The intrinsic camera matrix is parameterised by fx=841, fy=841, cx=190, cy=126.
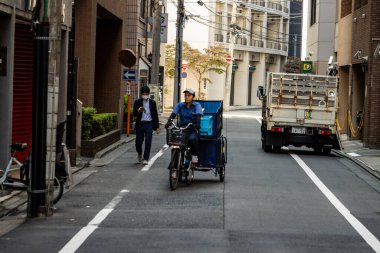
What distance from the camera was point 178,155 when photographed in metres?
15.8

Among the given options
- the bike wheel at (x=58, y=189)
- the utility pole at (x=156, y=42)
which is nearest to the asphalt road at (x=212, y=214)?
the bike wheel at (x=58, y=189)

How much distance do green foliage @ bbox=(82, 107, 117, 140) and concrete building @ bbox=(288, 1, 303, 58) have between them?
76597 millimetres

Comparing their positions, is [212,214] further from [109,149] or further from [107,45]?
[107,45]

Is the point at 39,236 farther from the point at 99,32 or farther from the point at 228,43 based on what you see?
the point at 228,43

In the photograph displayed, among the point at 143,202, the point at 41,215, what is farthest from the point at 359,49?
the point at 41,215

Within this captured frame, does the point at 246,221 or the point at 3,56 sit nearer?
the point at 246,221

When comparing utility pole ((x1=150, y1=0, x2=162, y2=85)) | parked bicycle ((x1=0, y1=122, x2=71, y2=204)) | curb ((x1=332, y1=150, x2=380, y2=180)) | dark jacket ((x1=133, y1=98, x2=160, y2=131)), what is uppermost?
utility pole ((x1=150, y1=0, x2=162, y2=85))

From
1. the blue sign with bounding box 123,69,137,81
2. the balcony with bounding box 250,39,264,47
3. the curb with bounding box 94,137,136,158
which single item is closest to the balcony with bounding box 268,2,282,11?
the balcony with bounding box 250,39,264,47

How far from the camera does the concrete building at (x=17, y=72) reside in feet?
55.4

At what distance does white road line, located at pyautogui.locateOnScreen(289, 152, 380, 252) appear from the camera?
35.2ft

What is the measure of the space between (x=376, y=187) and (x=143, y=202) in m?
6.24

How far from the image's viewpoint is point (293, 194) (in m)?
15.8

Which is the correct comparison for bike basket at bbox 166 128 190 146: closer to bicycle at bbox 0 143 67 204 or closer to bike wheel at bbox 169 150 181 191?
bike wheel at bbox 169 150 181 191

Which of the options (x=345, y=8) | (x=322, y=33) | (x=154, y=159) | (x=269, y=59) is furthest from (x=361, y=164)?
(x=269, y=59)
